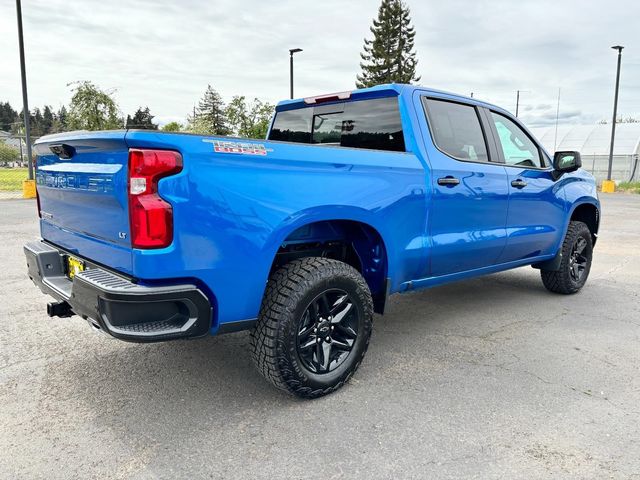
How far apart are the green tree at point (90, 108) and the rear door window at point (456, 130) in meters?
22.4

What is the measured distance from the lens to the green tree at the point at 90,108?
23.8 metres

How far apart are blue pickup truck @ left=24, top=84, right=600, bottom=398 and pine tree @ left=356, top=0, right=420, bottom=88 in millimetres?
47949

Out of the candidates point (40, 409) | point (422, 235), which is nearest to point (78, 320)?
point (40, 409)

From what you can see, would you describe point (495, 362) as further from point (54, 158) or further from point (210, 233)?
point (54, 158)

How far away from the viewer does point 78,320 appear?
4422mm

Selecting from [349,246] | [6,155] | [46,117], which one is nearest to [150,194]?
[349,246]

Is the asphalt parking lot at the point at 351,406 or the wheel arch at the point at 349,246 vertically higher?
the wheel arch at the point at 349,246

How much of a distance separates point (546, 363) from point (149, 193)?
9.43 feet

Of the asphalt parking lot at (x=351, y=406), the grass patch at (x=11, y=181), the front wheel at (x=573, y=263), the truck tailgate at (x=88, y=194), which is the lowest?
the asphalt parking lot at (x=351, y=406)

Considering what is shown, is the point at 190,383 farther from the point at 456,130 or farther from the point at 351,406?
the point at 456,130

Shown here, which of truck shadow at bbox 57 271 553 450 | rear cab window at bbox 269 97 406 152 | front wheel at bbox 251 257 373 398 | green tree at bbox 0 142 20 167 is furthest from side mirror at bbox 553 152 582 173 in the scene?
green tree at bbox 0 142 20 167

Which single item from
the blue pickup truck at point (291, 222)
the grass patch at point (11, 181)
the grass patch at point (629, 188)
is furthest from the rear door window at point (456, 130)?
the grass patch at point (629, 188)

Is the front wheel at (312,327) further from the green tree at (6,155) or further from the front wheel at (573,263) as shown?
the green tree at (6,155)

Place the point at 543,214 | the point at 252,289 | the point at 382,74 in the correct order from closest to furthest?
1. the point at 252,289
2. the point at 543,214
3. the point at 382,74
